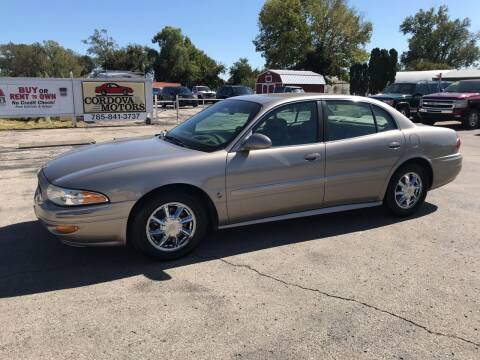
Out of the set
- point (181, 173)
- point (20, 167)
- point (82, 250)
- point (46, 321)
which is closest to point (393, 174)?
point (181, 173)

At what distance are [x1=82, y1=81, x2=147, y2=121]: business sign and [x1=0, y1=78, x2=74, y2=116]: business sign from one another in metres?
0.65

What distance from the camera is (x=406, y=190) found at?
17.9 ft

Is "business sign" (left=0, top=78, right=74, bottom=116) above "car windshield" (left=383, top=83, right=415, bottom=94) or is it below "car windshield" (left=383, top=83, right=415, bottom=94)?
below

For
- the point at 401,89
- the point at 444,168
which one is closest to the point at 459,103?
the point at 401,89

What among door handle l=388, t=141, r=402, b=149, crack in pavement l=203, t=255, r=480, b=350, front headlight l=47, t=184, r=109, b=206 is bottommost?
crack in pavement l=203, t=255, r=480, b=350

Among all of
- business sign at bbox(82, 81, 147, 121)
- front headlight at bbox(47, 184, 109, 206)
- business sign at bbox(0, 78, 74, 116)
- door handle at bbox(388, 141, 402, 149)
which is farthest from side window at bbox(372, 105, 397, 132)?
business sign at bbox(0, 78, 74, 116)

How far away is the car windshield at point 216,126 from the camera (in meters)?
4.54

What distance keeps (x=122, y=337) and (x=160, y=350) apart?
0.31 m

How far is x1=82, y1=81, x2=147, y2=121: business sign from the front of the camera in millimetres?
16438

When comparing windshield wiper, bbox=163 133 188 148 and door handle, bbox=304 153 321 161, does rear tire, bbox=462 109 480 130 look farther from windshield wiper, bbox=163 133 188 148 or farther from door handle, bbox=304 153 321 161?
windshield wiper, bbox=163 133 188 148

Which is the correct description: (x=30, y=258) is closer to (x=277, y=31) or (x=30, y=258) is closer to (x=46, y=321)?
(x=46, y=321)

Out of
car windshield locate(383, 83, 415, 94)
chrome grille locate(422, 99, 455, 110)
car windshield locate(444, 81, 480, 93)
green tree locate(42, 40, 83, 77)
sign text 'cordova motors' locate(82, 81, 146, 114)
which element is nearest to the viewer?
sign text 'cordova motors' locate(82, 81, 146, 114)

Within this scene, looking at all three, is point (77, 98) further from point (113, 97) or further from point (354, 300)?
point (354, 300)

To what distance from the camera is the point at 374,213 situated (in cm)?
574
